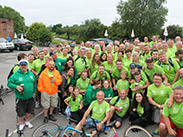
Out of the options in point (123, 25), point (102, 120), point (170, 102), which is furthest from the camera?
point (123, 25)

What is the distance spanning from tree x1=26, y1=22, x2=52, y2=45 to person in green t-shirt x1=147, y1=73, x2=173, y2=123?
90.2 feet

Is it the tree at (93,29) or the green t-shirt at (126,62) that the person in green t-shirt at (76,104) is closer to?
the green t-shirt at (126,62)

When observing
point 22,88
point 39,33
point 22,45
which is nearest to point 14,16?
point 39,33

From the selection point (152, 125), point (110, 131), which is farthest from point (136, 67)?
point (110, 131)

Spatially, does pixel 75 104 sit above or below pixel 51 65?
below

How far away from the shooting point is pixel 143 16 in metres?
26.7

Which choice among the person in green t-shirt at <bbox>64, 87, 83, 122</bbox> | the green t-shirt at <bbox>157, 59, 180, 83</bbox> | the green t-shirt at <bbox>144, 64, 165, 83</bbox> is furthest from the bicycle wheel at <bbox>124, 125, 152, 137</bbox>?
the green t-shirt at <bbox>157, 59, 180, 83</bbox>

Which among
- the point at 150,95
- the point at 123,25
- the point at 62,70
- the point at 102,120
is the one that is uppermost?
the point at 123,25

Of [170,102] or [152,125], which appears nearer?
[170,102]

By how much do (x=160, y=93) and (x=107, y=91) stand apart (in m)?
1.53

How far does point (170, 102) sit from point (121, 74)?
1906 mm

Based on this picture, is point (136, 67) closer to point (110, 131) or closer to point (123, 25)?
point (110, 131)

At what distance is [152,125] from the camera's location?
4637 mm

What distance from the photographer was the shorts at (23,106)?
14.4 feet
